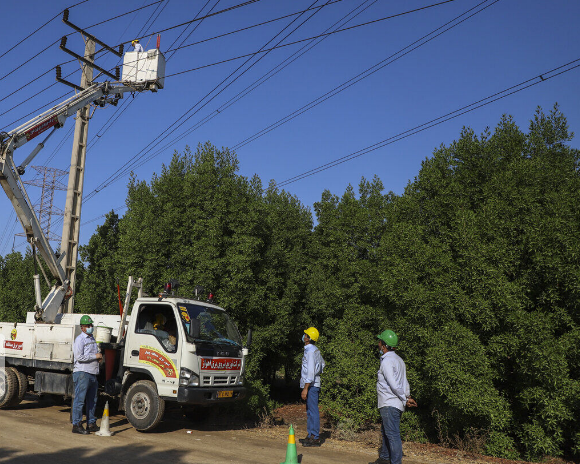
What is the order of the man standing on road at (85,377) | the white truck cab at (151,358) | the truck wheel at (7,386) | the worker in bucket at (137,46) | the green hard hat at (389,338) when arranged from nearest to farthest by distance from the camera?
the green hard hat at (389,338), the man standing on road at (85,377), the white truck cab at (151,358), the truck wheel at (7,386), the worker in bucket at (137,46)

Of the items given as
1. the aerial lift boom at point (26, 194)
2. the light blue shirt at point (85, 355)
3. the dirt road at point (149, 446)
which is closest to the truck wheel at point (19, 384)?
the dirt road at point (149, 446)

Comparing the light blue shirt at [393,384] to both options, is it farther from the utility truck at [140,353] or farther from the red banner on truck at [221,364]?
the red banner on truck at [221,364]

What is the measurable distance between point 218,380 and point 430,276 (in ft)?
23.4

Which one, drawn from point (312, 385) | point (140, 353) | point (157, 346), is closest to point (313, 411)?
point (312, 385)

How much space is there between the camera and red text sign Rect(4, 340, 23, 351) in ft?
36.2

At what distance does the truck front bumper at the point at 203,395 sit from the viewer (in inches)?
343

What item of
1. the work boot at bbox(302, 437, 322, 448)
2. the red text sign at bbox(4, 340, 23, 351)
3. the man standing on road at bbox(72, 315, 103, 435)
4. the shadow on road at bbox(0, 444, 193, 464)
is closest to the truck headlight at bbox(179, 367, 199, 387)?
the shadow on road at bbox(0, 444, 193, 464)

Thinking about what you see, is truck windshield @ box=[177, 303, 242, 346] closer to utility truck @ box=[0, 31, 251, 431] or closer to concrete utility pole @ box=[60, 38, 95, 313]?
utility truck @ box=[0, 31, 251, 431]

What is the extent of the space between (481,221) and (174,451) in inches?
384

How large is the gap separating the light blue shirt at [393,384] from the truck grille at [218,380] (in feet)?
12.6

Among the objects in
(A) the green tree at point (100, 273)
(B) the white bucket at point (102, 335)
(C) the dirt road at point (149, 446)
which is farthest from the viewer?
(A) the green tree at point (100, 273)

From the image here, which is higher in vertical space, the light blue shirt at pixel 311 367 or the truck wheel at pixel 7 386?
the light blue shirt at pixel 311 367

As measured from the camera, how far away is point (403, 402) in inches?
253

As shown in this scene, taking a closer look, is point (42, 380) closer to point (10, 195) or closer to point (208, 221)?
point (10, 195)
